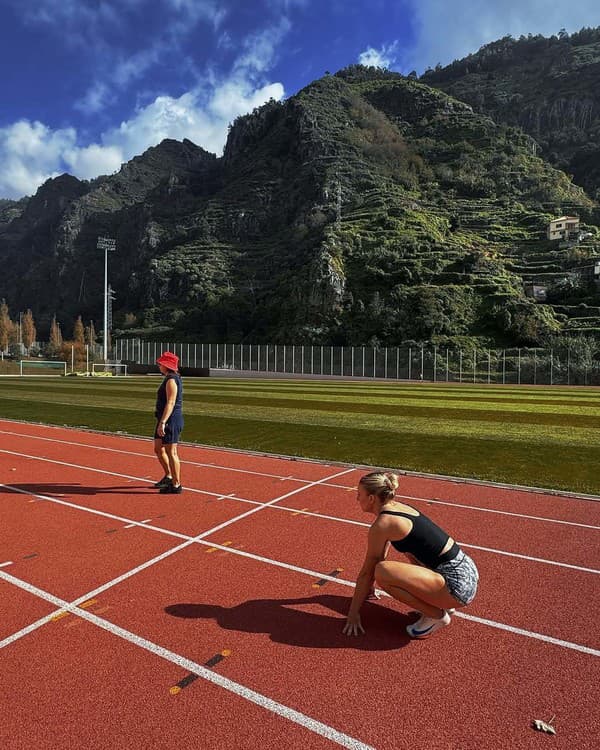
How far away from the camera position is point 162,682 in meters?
3.77

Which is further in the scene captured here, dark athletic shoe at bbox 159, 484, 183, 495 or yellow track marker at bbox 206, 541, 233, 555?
dark athletic shoe at bbox 159, 484, 183, 495

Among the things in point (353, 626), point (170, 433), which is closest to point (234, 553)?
point (353, 626)

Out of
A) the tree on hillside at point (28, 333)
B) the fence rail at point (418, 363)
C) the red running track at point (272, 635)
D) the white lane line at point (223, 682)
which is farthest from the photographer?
the tree on hillside at point (28, 333)

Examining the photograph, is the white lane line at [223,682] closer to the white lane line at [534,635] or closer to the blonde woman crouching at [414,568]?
the blonde woman crouching at [414,568]

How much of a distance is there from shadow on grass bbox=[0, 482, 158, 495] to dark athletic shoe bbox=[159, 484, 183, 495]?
161 mm

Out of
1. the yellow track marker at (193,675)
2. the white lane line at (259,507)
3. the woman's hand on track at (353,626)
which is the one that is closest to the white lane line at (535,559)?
the white lane line at (259,507)

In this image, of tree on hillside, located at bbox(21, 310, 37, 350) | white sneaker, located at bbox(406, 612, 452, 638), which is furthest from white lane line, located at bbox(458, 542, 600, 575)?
tree on hillside, located at bbox(21, 310, 37, 350)

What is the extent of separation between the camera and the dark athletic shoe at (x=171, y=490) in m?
9.13

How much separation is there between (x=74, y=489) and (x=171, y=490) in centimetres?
189

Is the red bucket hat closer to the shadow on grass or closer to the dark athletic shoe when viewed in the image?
the dark athletic shoe

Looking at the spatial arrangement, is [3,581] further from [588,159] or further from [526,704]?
[588,159]

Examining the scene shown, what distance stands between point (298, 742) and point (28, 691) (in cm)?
196

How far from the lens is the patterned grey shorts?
431cm

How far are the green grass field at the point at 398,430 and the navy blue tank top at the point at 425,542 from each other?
6.35 metres
